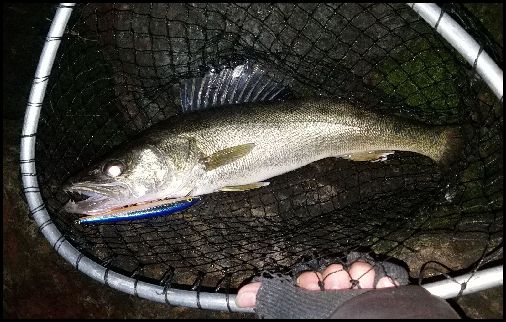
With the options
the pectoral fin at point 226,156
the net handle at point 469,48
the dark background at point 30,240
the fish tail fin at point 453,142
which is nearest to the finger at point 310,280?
the pectoral fin at point 226,156

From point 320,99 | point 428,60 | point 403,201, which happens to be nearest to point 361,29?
point 428,60

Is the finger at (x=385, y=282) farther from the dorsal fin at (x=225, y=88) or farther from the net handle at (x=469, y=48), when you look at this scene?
the dorsal fin at (x=225, y=88)

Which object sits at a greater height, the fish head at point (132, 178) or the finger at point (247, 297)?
the fish head at point (132, 178)

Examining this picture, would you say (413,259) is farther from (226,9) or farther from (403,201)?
(226,9)

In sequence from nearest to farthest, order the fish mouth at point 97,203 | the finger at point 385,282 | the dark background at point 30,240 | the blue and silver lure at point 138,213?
the finger at point 385,282, the fish mouth at point 97,203, the blue and silver lure at point 138,213, the dark background at point 30,240

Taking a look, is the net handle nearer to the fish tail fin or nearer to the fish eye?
the fish tail fin
